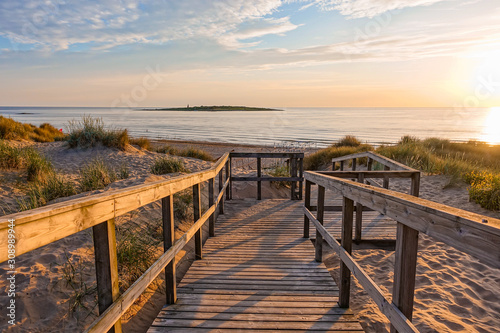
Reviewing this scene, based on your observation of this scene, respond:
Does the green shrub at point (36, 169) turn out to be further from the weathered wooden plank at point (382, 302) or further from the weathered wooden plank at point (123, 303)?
the weathered wooden plank at point (382, 302)

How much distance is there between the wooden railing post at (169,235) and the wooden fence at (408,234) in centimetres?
172

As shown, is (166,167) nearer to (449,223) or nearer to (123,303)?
(123,303)

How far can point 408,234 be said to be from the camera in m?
1.96

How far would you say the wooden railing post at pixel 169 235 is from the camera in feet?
9.67

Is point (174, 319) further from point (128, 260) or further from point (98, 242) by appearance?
point (98, 242)

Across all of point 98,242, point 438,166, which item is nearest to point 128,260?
point 98,242

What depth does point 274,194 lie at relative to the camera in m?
10.6

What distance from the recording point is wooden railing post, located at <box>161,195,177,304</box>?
9.67ft

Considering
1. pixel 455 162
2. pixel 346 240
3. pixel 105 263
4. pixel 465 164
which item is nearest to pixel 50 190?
pixel 105 263

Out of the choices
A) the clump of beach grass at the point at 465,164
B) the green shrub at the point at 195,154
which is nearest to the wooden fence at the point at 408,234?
the clump of beach grass at the point at 465,164

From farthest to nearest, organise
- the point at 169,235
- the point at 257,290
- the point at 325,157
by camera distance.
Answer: the point at 325,157, the point at 257,290, the point at 169,235

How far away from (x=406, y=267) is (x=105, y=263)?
1.87 metres

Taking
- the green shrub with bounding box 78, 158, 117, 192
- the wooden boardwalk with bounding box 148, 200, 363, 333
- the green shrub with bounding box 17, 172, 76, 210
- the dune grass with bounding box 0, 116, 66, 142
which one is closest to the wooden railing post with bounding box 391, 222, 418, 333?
the wooden boardwalk with bounding box 148, 200, 363, 333

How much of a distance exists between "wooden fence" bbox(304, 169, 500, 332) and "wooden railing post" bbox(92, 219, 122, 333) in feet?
5.90
